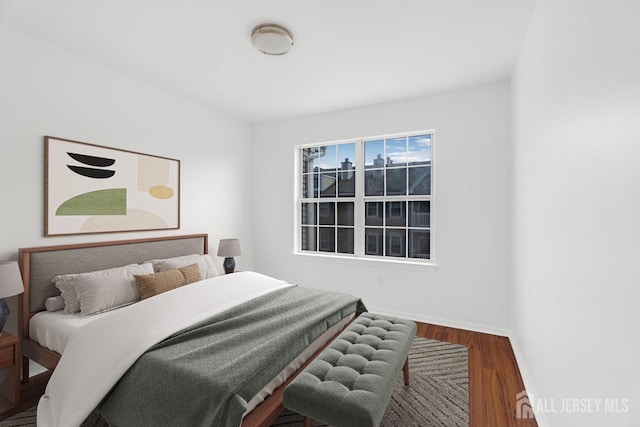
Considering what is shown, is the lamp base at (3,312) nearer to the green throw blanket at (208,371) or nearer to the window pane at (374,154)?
the green throw blanket at (208,371)

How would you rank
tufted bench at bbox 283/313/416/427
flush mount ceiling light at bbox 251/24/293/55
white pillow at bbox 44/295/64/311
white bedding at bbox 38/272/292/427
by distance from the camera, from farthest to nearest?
white pillow at bbox 44/295/64/311
flush mount ceiling light at bbox 251/24/293/55
white bedding at bbox 38/272/292/427
tufted bench at bbox 283/313/416/427

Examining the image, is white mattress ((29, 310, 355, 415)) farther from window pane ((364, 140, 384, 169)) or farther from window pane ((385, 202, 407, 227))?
window pane ((364, 140, 384, 169))

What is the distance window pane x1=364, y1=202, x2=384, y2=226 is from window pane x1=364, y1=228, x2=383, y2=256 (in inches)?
4.1

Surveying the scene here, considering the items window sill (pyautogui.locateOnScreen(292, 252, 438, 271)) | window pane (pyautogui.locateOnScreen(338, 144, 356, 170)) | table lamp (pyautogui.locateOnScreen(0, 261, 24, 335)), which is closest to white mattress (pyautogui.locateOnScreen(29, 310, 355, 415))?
table lamp (pyautogui.locateOnScreen(0, 261, 24, 335))

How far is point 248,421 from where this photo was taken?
1482mm

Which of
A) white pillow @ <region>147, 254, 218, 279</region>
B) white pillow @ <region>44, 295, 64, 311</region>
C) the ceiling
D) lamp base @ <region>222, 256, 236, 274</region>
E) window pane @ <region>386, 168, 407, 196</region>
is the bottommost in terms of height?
white pillow @ <region>44, 295, 64, 311</region>

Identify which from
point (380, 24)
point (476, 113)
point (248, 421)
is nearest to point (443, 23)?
point (380, 24)

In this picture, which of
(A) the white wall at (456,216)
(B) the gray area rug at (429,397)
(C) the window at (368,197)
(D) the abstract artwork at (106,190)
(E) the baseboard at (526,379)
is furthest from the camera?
(C) the window at (368,197)

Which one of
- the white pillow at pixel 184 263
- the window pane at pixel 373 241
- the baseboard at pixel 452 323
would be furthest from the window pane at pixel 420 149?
the white pillow at pixel 184 263

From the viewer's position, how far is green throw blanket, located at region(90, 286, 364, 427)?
1389 millimetres

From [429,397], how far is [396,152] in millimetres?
2659

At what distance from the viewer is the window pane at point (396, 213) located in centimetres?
377

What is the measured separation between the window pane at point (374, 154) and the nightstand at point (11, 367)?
3632mm

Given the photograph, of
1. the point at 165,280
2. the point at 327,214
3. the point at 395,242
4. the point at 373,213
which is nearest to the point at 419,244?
the point at 395,242
